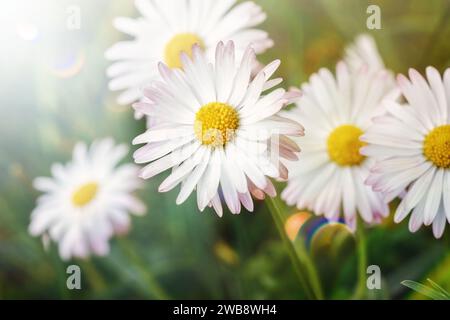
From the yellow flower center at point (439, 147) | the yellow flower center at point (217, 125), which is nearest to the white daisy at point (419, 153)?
the yellow flower center at point (439, 147)

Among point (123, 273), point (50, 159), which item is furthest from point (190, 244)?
point (50, 159)

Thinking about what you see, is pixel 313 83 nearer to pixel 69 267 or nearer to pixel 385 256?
pixel 385 256

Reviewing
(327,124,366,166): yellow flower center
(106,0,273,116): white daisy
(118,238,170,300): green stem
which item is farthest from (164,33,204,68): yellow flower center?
(118,238,170,300): green stem

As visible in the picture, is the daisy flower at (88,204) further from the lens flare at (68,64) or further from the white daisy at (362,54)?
the white daisy at (362,54)

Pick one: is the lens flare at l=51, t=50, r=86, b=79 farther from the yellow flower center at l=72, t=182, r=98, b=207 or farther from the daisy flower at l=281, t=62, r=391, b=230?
the daisy flower at l=281, t=62, r=391, b=230

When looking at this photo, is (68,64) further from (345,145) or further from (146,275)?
(345,145)
